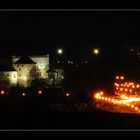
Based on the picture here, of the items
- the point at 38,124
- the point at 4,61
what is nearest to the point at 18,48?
the point at 4,61

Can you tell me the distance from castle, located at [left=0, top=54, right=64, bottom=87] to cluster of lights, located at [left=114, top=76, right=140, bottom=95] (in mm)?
1674

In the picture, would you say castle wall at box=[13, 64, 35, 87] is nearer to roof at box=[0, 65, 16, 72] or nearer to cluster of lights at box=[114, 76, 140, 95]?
roof at box=[0, 65, 16, 72]

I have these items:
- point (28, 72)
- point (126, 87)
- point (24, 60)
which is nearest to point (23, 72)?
point (28, 72)

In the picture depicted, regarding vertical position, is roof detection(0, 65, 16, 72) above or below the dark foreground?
above

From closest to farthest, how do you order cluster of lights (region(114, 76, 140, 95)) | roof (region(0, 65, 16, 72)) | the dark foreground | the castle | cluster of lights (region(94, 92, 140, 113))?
1. the dark foreground
2. cluster of lights (region(94, 92, 140, 113))
3. cluster of lights (region(114, 76, 140, 95))
4. the castle
5. roof (region(0, 65, 16, 72))

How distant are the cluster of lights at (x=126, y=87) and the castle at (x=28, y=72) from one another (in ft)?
5.49

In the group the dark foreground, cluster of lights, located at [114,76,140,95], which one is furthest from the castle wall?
the dark foreground

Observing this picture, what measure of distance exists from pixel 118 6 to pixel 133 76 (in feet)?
20.2

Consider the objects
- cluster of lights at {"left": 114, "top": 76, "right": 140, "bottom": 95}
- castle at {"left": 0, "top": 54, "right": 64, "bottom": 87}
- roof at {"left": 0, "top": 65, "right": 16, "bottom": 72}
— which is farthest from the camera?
roof at {"left": 0, "top": 65, "right": 16, "bottom": 72}

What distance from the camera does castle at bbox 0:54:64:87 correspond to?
375 inches

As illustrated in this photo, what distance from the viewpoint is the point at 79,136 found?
3.08 m

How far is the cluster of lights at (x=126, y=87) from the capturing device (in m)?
8.02

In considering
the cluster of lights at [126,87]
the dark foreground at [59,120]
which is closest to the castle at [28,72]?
the cluster of lights at [126,87]

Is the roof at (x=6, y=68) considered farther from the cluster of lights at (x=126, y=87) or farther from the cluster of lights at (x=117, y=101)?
the cluster of lights at (x=117, y=101)
